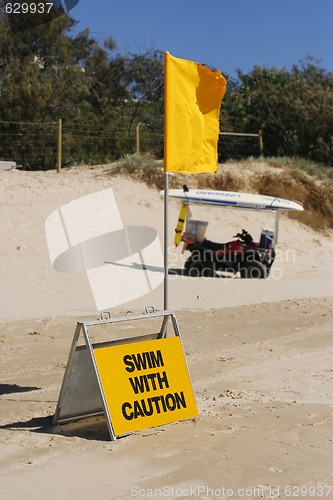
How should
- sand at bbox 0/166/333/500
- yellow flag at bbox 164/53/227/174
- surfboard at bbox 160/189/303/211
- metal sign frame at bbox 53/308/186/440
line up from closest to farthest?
sand at bbox 0/166/333/500
metal sign frame at bbox 53/308/186/440
yellow flag at bbox 164/53/227/174
surfboard at bbox 160/189/303/211

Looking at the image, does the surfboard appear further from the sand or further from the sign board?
the sign board

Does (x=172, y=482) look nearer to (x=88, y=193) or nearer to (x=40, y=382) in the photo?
(x=40, y=382)

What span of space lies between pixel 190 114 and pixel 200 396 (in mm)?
2590

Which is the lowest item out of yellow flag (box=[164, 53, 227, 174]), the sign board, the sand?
the sand

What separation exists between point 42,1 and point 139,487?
95.7ft

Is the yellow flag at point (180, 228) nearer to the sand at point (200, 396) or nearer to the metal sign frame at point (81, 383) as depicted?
the sand at point (200, 396)

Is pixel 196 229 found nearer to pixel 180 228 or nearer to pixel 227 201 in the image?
pixel 180 228

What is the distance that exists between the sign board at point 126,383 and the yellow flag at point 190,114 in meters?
1.40

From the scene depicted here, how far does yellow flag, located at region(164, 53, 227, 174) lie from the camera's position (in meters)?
6.90

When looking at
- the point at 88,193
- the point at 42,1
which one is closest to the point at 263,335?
the point at 88,193

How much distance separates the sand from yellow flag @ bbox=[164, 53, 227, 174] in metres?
2.18

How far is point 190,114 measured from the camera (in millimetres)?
7129

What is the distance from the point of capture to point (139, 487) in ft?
16.1

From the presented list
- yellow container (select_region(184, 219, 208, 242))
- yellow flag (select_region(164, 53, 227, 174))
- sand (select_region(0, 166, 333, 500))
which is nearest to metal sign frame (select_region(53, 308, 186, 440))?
sand (select_region(0, 166, 333, 500))
